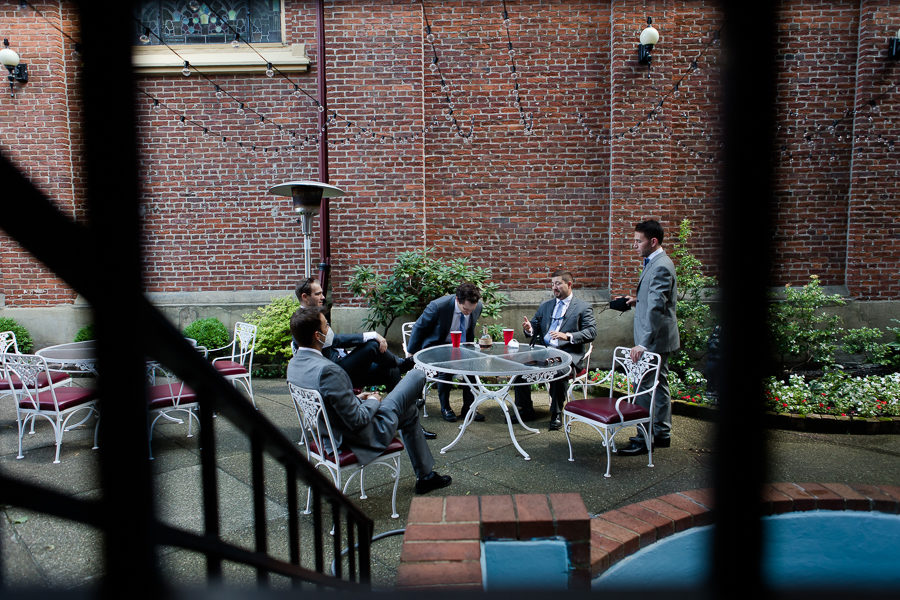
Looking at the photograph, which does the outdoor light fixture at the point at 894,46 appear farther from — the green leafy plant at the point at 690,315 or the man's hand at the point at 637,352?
the man's hand at the point at 637,352

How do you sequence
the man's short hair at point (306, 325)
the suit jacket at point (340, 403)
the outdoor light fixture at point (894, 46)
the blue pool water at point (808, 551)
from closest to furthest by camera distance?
the blue pool water at point (808, 551) → the suit jacket at point (340, 403) → the man's short hair at point (306, 325) → the outdoor light fixture at point (894, 46)

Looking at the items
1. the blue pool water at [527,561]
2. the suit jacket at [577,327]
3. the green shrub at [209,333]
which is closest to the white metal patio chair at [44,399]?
the green shrub at [209,333]

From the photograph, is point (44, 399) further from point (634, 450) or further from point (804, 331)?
point (804, 331)

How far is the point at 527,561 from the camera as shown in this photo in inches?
72.4

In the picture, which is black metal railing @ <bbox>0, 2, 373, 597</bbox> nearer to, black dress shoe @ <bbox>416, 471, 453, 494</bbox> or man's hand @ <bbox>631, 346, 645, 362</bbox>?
black dress shoe @ <bbox>416, 471, 453, 494</bbox>

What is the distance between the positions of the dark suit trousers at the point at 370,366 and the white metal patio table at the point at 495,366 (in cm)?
45

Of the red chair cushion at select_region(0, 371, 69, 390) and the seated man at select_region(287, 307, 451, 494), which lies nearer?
the seated man at select_region(287, 307, 451, 494)

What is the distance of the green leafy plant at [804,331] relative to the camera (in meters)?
6.23

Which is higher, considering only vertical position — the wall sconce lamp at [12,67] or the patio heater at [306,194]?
the wall sconce lamp at [12,67]

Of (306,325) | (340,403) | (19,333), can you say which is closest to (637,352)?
(340,403)

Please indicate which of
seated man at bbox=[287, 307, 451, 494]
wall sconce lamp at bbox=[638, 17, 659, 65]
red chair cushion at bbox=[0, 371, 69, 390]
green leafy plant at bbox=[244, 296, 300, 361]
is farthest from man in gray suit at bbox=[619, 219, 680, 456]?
red chair cushion at bbox=[0, 371, 69, 390]

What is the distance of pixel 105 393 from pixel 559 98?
25.9 ft

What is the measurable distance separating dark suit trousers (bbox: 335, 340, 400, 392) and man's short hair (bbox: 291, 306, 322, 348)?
1.59 m

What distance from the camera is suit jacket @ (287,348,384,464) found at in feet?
10.3
